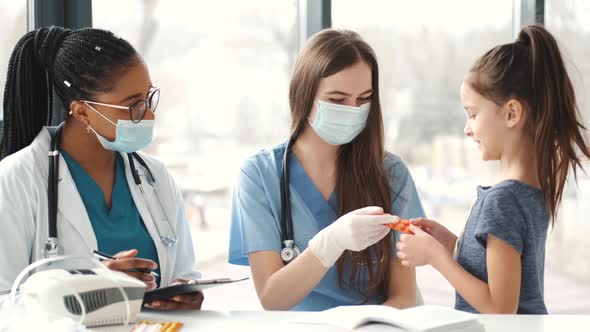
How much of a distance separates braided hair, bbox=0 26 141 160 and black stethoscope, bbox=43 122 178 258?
0.25 ft

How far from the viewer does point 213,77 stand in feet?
11.4

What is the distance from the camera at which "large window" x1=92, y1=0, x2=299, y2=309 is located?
3410mm

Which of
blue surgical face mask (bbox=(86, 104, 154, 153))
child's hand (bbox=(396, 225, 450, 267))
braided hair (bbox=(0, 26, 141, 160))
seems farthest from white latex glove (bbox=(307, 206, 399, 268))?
braided hair (bbox=(0, 26, 141, 160))

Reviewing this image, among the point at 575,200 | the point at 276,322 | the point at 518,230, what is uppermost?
the point at 518,230

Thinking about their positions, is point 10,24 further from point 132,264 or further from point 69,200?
point 132,264

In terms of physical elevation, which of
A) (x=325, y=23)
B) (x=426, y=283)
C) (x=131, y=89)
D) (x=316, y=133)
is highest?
(x=325, y=23)

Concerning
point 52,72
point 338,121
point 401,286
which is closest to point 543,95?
point 338,121

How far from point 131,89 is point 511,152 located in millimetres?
1021

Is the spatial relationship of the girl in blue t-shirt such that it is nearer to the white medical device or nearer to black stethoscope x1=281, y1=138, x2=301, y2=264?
black stethoscope x1=281, y1=138, x2=301, y2=264

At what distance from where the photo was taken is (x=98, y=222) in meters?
1.99

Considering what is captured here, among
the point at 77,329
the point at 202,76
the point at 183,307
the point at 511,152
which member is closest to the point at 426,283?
the point at 202,76

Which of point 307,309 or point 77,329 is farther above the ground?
point 77,329

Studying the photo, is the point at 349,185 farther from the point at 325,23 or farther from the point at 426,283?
the point at 426,283

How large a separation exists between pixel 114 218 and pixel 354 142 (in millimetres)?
741
